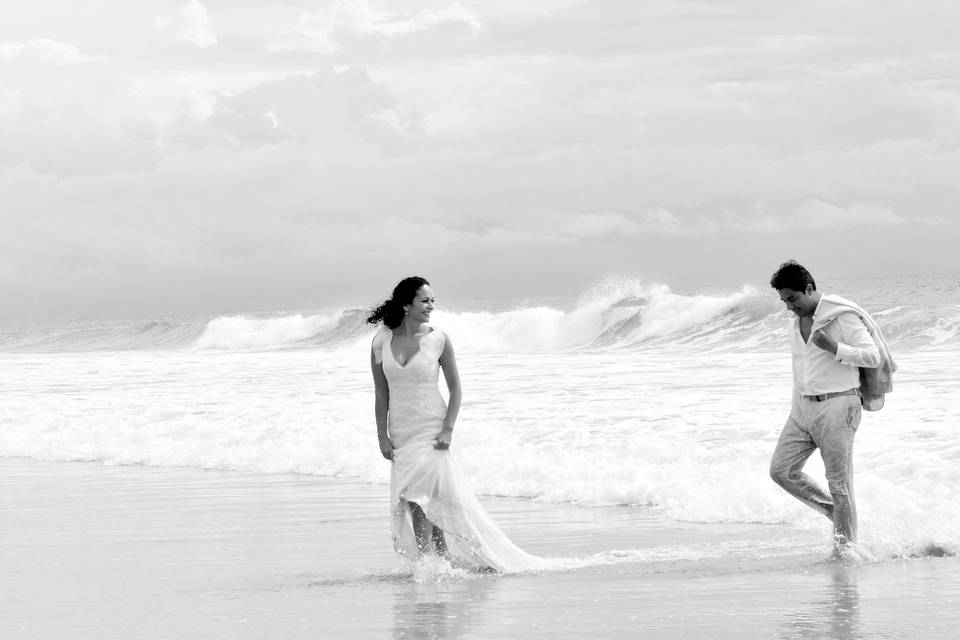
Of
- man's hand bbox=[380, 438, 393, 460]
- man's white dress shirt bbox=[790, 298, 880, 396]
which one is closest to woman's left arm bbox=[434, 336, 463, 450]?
man's hand bbox=[380, 438, 393, 460]

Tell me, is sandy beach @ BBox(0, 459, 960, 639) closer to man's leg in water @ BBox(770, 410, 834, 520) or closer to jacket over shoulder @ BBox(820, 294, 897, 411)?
man's leg in water @ BBox(770, 410, 834, 520)

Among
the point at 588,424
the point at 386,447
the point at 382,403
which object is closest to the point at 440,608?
the point at 386,447

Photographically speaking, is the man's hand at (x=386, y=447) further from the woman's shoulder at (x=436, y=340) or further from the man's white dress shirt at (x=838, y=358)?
the man's white dress shirt at (x=838, y=358)

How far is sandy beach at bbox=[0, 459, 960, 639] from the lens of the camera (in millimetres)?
5887

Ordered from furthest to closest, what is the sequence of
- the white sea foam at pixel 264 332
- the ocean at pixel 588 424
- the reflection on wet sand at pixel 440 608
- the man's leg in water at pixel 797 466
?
the white sea foam at pixel 264 332, the ocean at pixel 588 424, the man's leg in water at pixel 797 466, the reflection on wet sand at pixel 440 608

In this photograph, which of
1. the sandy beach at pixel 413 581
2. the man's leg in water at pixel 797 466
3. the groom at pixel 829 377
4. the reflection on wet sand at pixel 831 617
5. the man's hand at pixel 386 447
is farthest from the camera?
the man's leg in water at pixel 797 466

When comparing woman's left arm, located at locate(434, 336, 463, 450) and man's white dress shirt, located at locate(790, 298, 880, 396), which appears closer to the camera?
man's white dress shirt, located at locate(790, 298, 880, 396)

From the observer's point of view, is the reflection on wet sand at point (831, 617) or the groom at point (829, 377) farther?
the groom at point (829, 377)

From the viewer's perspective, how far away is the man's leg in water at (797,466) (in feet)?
24.5

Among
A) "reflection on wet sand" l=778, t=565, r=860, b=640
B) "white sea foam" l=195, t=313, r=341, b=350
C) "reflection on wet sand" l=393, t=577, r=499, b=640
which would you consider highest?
"white sea foam" l=195, t=313, r=341, b=350

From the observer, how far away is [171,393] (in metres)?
20.5

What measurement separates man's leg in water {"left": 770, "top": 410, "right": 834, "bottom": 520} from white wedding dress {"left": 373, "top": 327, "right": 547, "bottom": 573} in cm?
150

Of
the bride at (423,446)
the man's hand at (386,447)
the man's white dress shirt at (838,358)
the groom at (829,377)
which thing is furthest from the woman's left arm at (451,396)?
the man's white dress shirt at (838,358)

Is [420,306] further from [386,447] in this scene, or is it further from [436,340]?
[386,447]
